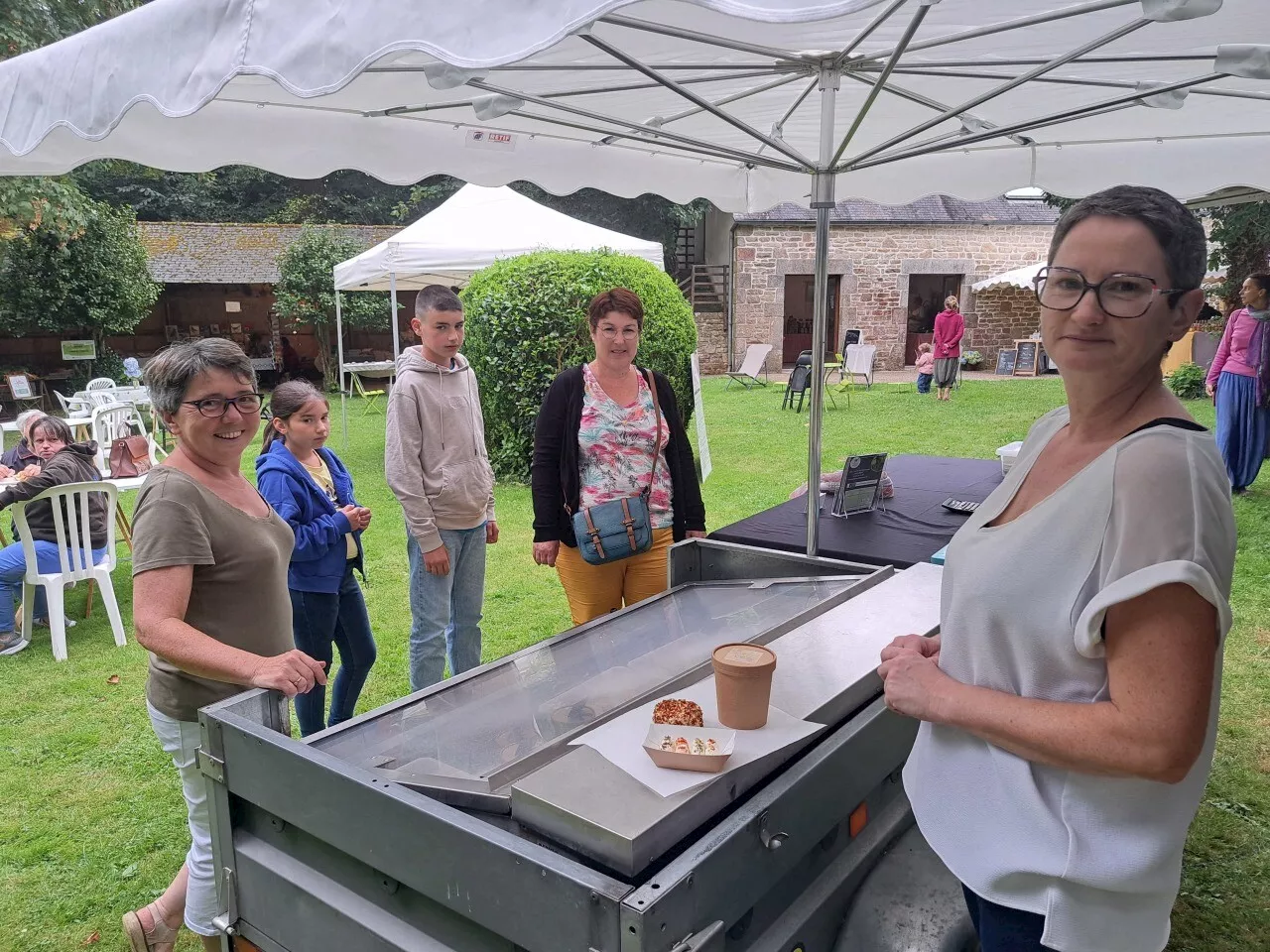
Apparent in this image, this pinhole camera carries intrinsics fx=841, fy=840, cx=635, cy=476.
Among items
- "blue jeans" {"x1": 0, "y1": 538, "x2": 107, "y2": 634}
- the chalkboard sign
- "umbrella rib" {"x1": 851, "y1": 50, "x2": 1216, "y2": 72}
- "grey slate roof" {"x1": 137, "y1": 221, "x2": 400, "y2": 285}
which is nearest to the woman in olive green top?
"umbrella rib" {"x1": 851, "y1": 50, "x2": 1216, "y2": 72}

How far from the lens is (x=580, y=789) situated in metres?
1.34

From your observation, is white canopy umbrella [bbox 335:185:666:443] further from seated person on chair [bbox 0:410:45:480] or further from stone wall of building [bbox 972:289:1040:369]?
stone wall of building [bbox 972:289:1040:369]

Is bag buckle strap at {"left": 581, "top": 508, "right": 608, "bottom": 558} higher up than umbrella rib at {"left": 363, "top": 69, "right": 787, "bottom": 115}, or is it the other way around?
umbrella rib at {"left": 363, "top": 69, "right": 787, "bottom": 115}

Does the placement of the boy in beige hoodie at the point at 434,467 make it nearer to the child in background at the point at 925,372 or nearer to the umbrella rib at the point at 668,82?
the umbrella rib at the point at 668,82

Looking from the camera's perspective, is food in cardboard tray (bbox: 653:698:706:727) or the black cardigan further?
the black cardigan

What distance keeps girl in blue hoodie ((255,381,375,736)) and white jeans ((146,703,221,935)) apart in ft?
2.66

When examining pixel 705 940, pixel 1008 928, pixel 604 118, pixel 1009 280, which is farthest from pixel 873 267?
pixel 705 940

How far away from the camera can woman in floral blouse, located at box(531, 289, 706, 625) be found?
130 inches

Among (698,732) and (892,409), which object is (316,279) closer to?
(892,409)

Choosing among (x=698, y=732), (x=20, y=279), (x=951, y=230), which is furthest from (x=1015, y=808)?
(x=951, y=230)

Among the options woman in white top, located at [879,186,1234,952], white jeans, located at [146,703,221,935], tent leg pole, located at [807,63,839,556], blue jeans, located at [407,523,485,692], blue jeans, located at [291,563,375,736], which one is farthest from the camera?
blue jeans, located at [407,523,485,692]

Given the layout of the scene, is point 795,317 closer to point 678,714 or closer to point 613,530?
point 613,530

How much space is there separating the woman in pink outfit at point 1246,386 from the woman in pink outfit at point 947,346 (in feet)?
23.8

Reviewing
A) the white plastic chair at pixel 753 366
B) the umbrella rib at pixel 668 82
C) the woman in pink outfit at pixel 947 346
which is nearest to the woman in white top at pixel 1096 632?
the umbrella rib at pixel 668 82
